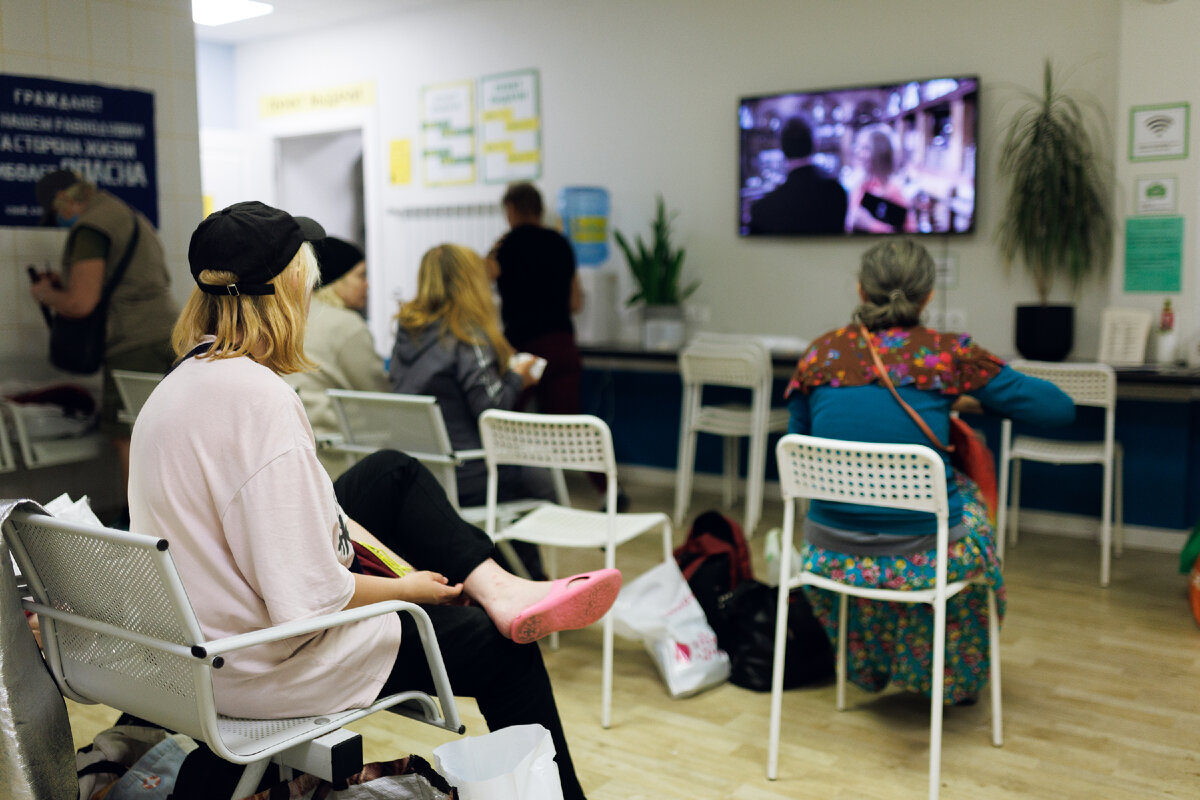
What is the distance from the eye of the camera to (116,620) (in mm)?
1513

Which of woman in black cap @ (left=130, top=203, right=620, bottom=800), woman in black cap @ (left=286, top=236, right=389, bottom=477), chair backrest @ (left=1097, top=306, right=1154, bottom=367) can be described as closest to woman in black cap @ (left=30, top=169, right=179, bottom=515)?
woman in black cap @ (left=286, top=236, right=389, bottom=477)

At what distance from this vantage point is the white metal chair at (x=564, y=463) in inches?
105

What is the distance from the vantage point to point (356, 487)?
210cm

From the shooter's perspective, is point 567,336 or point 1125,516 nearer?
point 1125,516

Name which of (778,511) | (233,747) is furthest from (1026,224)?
(233,747)

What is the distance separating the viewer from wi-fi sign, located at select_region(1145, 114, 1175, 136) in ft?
13.6

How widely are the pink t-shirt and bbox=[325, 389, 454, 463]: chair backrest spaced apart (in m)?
1.27

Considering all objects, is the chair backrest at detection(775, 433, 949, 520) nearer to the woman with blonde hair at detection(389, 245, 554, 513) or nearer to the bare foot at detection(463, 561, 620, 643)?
the bare foot at detection(463, 561, 620, 643)

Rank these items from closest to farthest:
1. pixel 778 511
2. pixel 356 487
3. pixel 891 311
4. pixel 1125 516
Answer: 1. pixel 356 487
2. pixel 891 311
3. pixel 1125 516
4. pixel 778 511

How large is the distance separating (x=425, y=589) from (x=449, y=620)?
7 cm

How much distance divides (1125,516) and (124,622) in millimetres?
4087

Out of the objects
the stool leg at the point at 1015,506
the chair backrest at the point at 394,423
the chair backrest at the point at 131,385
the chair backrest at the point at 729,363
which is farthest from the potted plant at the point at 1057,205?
the chair backrest at the point at 131,385

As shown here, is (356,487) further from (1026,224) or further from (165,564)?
(1026,224)

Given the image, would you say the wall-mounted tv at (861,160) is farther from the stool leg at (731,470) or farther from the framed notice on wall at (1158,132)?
the stool leg at (731,470)
